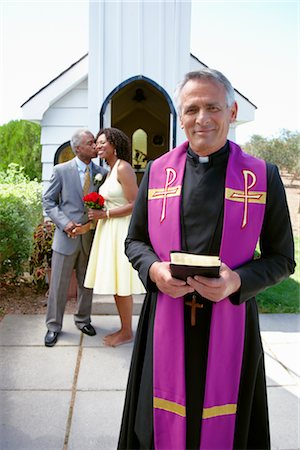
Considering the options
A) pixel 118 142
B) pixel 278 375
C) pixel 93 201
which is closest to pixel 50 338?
pixel 93 201

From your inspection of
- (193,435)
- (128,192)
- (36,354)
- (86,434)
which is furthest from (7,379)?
(193,435)

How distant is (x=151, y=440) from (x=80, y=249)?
3020 millimetres

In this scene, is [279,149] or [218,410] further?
[279,149]

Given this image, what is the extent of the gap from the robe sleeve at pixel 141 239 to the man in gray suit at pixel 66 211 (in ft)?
8.24

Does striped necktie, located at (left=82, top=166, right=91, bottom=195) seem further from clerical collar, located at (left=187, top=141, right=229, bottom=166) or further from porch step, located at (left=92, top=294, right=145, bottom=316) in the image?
clerical collar, located at (left=187, top=141, right=229, bottom=166)

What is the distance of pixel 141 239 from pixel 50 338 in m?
2.96

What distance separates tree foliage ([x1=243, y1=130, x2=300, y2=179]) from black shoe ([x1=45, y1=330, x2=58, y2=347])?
1221cm

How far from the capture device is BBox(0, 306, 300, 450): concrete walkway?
10.4 feet

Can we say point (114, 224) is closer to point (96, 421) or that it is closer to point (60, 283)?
point (60, 283)

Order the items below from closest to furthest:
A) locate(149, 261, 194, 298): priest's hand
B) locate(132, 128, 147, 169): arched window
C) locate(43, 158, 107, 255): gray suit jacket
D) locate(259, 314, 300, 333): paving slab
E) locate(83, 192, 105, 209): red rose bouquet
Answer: locate(149, 261, 194, 298): priest's hand
locate(83, 192, 105, 209): red rose bouquet
locate(43, 158, 107, 255): gray suit jacket
locate(259, 314, 300, 333): paving slab
locate(132, 128, 147, 169): arched window

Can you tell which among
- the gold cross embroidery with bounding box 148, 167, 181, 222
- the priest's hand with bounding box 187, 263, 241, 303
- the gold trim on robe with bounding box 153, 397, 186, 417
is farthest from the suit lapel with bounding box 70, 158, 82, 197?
the priest's hand with bounding box 187, 263, 241, 303

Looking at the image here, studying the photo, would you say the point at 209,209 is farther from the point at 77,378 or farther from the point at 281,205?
the point at 77,378

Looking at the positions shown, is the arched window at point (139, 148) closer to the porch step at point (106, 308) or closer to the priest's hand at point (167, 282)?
the porch step at point (106, 308)

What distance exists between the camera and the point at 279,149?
18.0 meters
